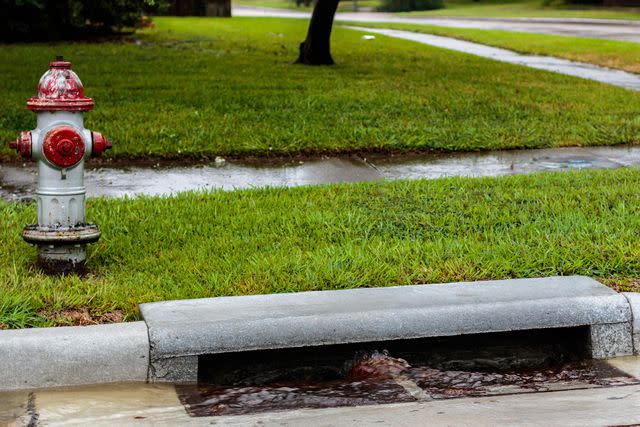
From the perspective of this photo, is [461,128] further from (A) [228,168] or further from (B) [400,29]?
(B) [400,29]

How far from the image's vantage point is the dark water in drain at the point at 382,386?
389 cm

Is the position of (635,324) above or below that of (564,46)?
below

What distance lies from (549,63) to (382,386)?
14005 mm

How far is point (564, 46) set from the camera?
21047mm

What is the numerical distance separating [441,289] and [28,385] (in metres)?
1.82

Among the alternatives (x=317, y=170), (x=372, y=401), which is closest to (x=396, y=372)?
(x=372, y=401)

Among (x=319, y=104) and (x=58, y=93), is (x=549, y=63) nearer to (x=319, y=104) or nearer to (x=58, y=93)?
(x=319, y=104)

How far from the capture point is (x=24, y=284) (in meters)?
4.72

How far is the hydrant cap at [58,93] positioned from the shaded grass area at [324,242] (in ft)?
2.65

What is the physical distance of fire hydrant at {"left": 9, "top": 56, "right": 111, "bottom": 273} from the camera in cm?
470

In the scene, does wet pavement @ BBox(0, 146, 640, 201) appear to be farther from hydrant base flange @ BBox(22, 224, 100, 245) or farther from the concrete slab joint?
the concrete slab joint

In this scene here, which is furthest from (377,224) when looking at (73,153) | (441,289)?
(73,153)

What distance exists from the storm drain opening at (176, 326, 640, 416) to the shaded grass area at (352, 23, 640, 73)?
12274 mm

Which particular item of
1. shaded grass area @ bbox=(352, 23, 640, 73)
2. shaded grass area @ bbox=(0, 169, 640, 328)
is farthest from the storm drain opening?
shaded grass area @ bbox=(352, 23, 640, 73)
